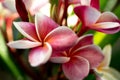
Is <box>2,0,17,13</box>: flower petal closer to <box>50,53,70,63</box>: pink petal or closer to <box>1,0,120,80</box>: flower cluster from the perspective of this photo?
<box>1,0,120,80</box>: flower cluster

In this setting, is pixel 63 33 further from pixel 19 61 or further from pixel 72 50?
pixel 19 61

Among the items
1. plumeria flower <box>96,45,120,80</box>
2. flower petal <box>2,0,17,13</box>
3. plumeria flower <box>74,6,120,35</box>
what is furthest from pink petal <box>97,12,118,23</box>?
flower petal <box>2,0,17,13</box>

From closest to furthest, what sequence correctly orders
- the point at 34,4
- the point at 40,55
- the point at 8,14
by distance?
the point at 40,55 → the point at 34,4 → the point at 8,14

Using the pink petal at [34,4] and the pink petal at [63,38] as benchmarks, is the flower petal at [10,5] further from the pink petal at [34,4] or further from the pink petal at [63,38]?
the pink petal at [63,38]

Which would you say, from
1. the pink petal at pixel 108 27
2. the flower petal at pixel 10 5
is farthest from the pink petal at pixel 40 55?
the flower petal at pixel 10 5

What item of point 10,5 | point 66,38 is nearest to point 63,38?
point 66,38

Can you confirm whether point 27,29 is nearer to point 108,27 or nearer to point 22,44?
point 22,44
